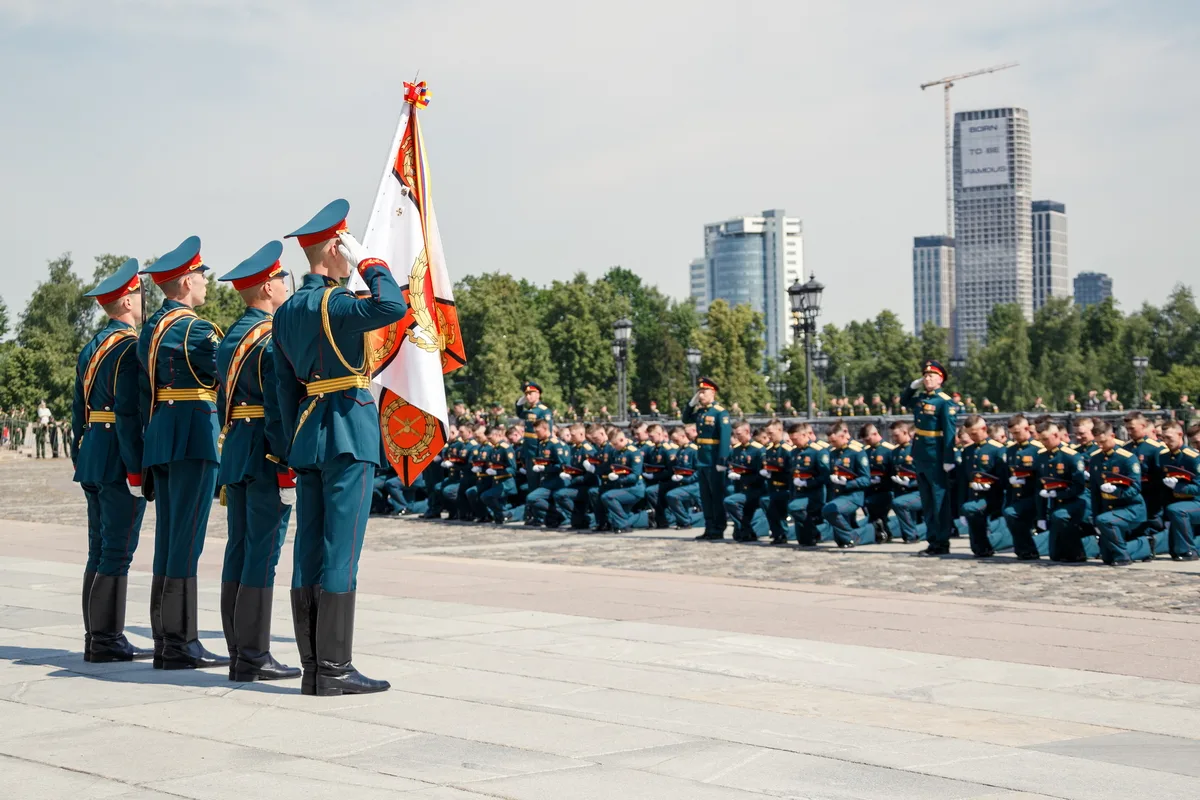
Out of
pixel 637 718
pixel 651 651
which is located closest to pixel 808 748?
pixel 637 718

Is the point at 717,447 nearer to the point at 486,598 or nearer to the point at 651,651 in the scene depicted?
the point at 486,598

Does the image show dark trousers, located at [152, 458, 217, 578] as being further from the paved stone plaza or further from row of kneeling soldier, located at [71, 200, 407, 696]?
the paved stone plaza

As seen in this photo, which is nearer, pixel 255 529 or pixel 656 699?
pixel 656 699

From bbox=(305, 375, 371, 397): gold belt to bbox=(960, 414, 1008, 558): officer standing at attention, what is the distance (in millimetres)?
9826

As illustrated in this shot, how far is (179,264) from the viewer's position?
8125 mm

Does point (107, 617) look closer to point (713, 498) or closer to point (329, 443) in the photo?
point (329, 443)

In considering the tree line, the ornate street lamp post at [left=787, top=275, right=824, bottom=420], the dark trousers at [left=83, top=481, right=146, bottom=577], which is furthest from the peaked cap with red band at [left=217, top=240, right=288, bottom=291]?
the tree line

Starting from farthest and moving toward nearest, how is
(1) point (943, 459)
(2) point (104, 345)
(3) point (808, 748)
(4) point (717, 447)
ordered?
(4) point (717, 447) < (1) point (943, 459) < (2) point (104, 345) < (3) point (808, 748)

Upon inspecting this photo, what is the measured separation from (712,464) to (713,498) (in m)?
0.43

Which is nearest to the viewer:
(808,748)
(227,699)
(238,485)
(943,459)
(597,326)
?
(808,748)

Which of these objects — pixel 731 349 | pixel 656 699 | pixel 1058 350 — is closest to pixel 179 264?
pixel 656 699

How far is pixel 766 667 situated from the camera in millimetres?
8148

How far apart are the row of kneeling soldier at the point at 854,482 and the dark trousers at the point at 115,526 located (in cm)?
958

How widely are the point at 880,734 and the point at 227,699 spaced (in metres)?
3.15
